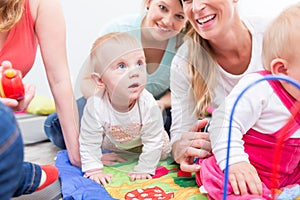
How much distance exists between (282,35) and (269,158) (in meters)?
0.28

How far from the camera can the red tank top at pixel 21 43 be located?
1203 millimetres

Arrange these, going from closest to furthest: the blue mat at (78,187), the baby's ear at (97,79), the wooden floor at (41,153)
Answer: the blue mat at (78,187) < the baby's ear at (97,79) < the wooden floor at (41,153)

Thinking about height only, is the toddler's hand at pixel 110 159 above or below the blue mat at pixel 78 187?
above

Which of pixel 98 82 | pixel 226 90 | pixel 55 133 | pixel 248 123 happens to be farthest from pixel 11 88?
pixel 55 133

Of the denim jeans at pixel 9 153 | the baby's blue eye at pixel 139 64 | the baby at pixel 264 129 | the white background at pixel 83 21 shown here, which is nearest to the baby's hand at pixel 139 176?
the baby at pixel 264 129

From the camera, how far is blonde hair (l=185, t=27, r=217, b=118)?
1.18 meters

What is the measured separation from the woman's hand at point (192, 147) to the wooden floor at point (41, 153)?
596 mm

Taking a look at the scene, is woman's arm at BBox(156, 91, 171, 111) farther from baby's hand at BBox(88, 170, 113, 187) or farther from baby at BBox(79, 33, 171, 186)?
baby's hand at BBox(88, 170, 113, 187)

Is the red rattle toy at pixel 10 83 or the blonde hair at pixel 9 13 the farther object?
the blonde hair at pixel 9 13

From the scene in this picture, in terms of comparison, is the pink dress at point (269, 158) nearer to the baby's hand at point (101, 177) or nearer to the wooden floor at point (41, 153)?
the baby's hand at point (101, 177)

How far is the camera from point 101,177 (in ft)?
3.91

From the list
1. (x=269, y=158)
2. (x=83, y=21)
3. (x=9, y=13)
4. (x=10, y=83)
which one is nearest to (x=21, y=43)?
(x=9, y=13)

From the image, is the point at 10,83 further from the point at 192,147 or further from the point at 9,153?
the point at 192,147

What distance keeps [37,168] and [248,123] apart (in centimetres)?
49
